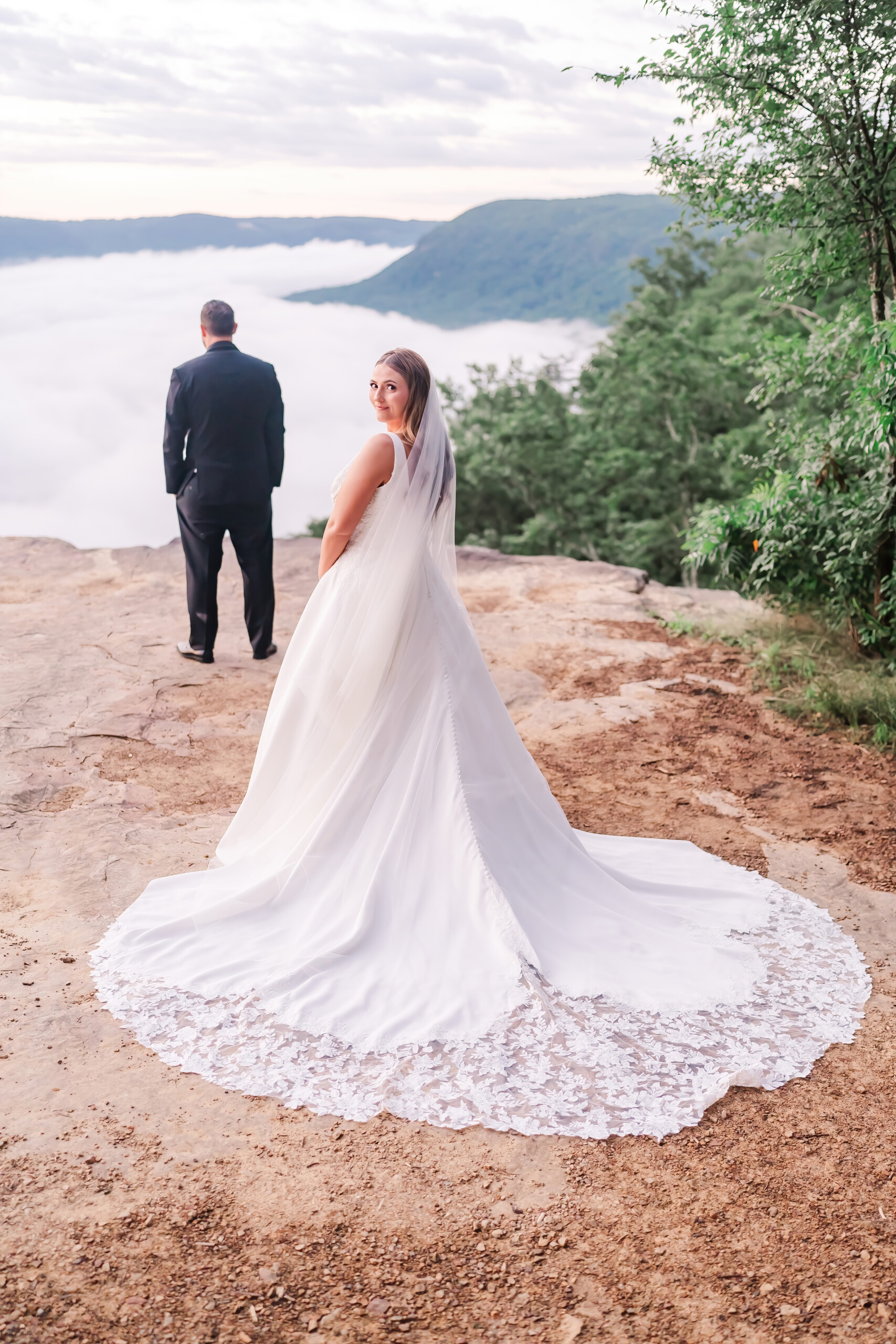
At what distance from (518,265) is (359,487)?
5336 inches

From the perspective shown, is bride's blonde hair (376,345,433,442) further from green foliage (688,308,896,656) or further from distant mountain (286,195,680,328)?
distant mountain (286,195,680,328)

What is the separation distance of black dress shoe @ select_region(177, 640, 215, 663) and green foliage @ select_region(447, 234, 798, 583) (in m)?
14.6

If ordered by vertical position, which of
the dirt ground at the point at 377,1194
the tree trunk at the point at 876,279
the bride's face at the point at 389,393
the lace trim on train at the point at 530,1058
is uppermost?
the tree trunk at the point at 876,279

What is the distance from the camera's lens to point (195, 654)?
23.4 ft

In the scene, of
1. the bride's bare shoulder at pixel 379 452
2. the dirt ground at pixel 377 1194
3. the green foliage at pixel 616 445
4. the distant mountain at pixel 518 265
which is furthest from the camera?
the distant mountain at pixel 518 265

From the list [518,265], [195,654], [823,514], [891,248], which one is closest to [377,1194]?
[195,654]

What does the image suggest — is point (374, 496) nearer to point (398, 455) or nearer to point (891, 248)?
point (398, 455)

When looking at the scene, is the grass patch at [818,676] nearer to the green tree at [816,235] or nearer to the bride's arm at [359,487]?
the green tree at [816,235]

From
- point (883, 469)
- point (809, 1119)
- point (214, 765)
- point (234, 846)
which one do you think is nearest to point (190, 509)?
point (214, 765)

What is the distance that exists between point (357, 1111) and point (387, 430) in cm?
237

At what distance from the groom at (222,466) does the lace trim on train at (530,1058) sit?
13.1 ft

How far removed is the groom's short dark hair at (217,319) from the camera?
21.3ft

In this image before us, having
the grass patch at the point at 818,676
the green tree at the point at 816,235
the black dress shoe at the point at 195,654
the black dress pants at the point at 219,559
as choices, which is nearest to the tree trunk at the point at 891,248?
the green tree at the point at 816,235

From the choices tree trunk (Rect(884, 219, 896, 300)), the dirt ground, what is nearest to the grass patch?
the dirt ground
